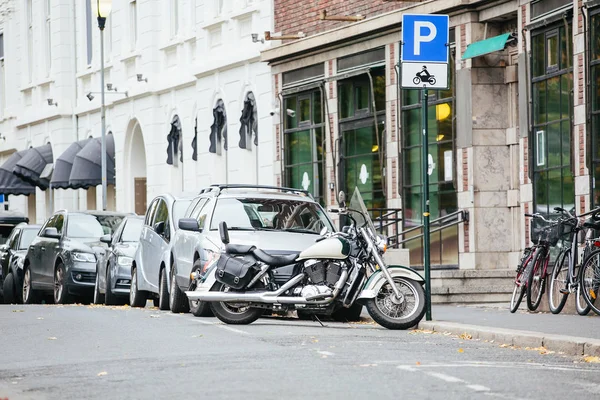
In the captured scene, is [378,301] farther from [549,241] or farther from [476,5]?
[476,5]

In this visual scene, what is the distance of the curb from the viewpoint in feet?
43.1

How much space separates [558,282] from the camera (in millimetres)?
18578

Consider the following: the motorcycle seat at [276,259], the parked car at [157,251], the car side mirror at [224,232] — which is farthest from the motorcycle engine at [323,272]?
the parked car at [157,251]

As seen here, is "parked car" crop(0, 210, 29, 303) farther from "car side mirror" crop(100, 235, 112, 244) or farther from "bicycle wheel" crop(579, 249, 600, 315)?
"bicycle wheel" crop(579, 249, 600, 315)

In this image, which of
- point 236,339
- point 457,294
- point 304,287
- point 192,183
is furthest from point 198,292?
point 192,183

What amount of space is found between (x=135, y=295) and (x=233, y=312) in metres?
6.99

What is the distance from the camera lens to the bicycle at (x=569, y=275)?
17703 mm

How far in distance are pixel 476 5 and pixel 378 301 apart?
9.38m

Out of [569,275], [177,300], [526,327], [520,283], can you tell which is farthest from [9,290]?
[526,327]

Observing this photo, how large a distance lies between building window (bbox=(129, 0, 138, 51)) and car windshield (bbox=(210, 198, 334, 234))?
23.7 m

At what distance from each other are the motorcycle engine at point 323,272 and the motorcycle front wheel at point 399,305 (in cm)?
55

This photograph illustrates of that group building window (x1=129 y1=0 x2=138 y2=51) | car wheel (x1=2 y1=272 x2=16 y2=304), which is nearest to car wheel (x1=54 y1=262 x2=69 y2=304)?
car wheel (x1=2 y1=272 x2=16 y2=304)

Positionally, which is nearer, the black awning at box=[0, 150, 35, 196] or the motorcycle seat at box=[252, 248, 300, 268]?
the motorcycle seat at box=[252, 248, 300, 268]

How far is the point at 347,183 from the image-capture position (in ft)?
97.1
